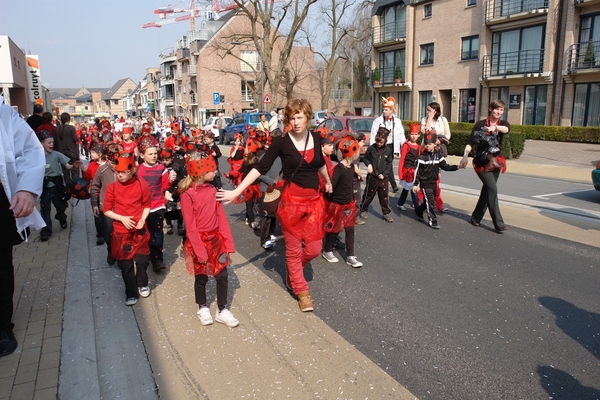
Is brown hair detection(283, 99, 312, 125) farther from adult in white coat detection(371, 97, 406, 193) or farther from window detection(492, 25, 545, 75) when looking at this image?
window detection(492, 25, 545, 75)

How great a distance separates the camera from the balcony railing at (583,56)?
72.6 feet

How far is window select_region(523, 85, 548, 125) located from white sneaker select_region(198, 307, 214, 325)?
24.8 metres

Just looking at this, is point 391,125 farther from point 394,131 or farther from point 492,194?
point 492,194

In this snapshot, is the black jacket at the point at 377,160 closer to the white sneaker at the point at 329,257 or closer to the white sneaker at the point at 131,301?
the white sneaker at the point at 329,257

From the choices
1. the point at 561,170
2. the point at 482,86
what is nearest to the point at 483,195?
the point at 561,170

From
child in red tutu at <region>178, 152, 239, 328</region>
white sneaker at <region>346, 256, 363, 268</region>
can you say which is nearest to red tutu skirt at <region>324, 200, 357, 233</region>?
white sneaker at <region>346, 256, 363, 268</region>

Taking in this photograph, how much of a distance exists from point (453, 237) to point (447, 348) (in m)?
3.49

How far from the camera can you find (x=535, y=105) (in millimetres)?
25469

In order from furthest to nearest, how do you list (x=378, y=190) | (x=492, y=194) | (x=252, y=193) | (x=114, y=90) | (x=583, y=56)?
(x=114, y=90) → (x=583, y=56) → (x=378, y=190) → (x=252, y=193) → (x=492, y=194)

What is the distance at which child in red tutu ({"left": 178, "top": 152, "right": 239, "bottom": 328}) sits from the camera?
4133 millimetres

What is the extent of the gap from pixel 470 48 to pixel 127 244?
28221 mm

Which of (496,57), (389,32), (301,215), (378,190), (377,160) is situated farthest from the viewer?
(389,32)

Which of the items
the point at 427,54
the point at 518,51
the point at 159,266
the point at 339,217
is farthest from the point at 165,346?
the point at 427,54

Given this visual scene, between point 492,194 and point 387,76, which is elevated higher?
point 387,76
